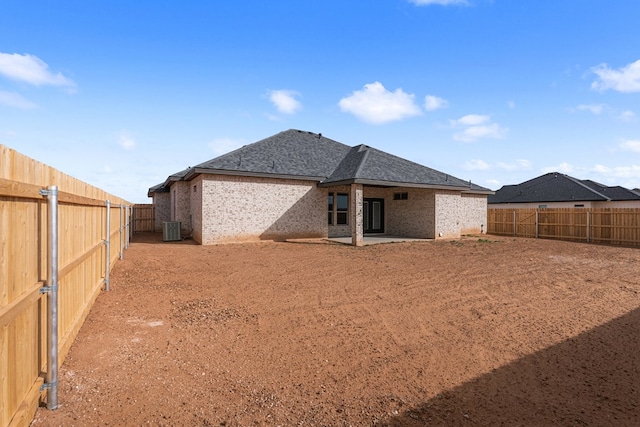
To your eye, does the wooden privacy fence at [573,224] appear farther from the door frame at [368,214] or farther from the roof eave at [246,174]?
the roof eave at [246,174]

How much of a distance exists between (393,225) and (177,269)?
15.6 meters

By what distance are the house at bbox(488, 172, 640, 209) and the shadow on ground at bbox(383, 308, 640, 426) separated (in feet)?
104

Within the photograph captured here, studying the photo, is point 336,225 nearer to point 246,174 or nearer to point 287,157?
point 287,157

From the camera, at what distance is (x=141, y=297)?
293 inches

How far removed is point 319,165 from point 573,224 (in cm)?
1663

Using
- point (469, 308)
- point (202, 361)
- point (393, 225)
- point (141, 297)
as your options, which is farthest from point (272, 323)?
point (393, 225)

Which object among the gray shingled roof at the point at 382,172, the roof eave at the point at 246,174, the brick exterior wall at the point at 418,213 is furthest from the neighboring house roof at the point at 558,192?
the roof eave at the point at 246,174

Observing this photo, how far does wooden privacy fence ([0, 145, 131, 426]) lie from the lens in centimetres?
268

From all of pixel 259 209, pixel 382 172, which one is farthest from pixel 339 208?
pixel 259 209

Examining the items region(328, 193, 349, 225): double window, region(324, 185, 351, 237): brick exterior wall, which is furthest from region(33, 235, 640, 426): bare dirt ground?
region(328, 193, 349, 225): double window

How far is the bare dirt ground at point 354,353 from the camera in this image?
347cm

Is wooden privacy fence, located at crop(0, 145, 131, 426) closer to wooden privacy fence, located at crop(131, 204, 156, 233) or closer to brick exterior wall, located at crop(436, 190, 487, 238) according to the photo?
brick exterior wall, located at crop(436, 190, 487, 238)

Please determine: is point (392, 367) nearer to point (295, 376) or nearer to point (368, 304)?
point (295, 376)

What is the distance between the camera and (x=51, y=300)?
3.38m
